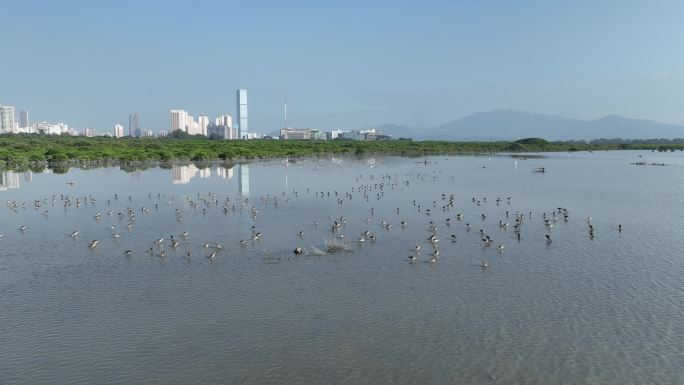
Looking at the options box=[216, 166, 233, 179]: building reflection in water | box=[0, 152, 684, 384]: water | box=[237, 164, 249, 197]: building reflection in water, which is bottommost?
box=[0, 152, 684, 384]: water

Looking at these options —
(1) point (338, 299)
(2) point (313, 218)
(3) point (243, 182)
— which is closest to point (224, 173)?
(3) point (243, 182)

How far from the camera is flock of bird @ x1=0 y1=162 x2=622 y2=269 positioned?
864 inches

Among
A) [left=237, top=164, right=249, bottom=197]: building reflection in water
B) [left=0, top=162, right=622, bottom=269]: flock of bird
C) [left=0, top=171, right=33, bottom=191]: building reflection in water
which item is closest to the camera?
[left=0, top=162, right=622, bottom=269]: flock of bird

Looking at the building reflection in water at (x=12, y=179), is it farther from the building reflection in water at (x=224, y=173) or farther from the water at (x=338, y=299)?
the building reflection in water at (x=224, y=173)

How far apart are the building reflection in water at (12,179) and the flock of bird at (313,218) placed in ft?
35.3

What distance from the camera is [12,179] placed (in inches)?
1980

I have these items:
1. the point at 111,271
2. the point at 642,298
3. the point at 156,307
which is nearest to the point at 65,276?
the point at 111,271

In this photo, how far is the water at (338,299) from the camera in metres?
11.3

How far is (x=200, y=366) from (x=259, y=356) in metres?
1.33

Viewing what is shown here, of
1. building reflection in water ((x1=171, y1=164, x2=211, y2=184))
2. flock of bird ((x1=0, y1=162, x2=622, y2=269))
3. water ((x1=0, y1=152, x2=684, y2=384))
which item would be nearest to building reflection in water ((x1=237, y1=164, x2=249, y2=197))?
flock of bird ((x1=0, y1=162, x2=622, y2=269))

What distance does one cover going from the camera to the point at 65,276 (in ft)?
57.3

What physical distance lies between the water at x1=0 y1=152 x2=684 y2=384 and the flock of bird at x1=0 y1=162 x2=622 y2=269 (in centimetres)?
25

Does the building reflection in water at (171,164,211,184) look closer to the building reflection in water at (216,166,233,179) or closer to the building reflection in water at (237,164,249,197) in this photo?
the building reflection in water at (216,166,233,179)

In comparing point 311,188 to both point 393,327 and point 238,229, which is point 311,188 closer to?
point 238,229
